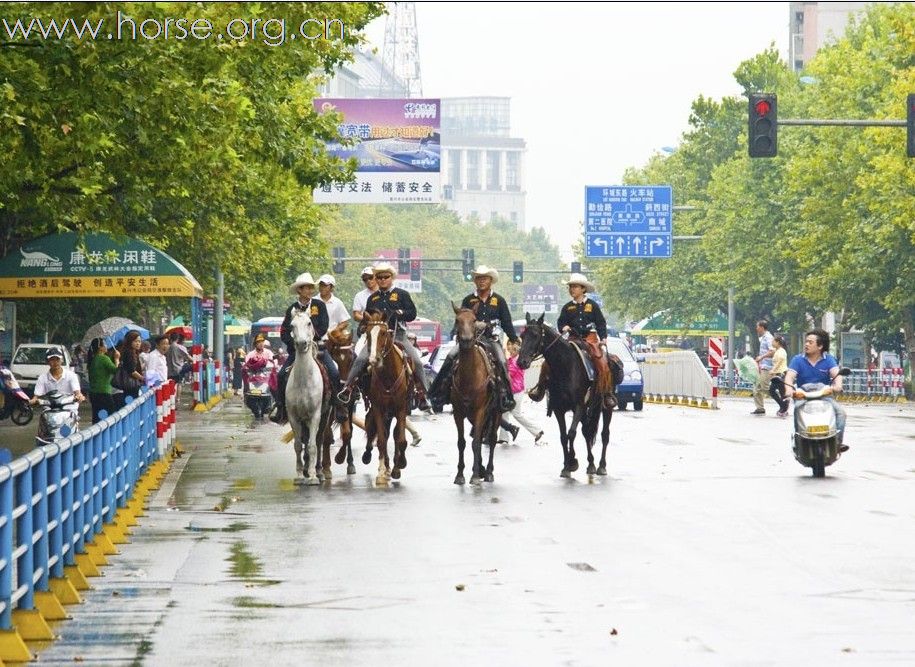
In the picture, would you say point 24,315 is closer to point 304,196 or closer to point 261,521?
point 304,196

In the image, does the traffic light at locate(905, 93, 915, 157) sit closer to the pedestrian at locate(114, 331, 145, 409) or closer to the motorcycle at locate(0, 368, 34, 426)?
the pedestrian at locate(114, 331, 145, 409)

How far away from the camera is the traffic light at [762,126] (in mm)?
29312

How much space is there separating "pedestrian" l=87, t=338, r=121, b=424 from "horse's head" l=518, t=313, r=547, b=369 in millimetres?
7258

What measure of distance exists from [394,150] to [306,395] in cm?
3830

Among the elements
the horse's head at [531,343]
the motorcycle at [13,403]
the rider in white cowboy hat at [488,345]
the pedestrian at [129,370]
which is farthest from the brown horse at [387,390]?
the motorcycle at [13,403]

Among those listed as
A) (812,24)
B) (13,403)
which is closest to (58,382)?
(13,403)

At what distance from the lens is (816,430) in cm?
2083

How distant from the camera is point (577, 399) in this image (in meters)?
21.4

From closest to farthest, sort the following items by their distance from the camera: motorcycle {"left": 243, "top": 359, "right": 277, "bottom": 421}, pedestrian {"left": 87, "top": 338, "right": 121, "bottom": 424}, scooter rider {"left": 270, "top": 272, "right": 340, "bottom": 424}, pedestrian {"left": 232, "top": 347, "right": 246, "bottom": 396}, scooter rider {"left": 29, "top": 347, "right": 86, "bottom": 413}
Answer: scooter rider {"left": 270, "top": 272, "right": 340, "bottom": 424}
scooter rider {"left": 29, "top": 347, "right": 86, "bottom": 413}
pedestrian {"left": 87, "top": 338, "right": 121, "bottom": 424}
motorcycle {"left": 243, "top": 359, "right": 277, "bottom": 421}
pedestrian {"left": 232, "top": 347, "right": 246, "bottom": 396}

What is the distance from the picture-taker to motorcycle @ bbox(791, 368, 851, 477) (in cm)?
2081

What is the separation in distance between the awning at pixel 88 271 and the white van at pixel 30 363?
36.4 ft

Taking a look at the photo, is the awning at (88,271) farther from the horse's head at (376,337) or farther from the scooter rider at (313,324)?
the horse's head at (376,337)

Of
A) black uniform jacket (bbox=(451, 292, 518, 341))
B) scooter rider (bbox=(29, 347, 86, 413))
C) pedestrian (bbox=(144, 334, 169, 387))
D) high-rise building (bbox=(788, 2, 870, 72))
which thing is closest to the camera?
black uniform jacket (bbox=(451, 292, 518, 341))

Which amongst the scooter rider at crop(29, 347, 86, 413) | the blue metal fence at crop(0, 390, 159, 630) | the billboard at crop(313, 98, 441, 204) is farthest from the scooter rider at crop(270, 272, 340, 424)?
the billboard at crop(313, 98, 441, 204)
